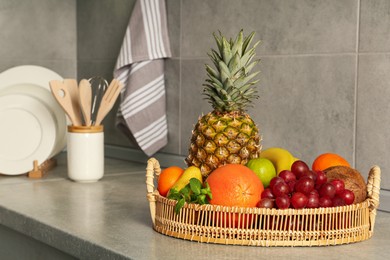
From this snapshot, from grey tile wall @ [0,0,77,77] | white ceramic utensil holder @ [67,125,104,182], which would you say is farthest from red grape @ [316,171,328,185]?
grey tile wall @ [0,0,77,77]

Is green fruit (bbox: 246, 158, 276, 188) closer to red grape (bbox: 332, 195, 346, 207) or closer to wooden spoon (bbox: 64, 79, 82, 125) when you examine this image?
red grape (bbox: 332, 195, 346, 207)

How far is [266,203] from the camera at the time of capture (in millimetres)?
1075

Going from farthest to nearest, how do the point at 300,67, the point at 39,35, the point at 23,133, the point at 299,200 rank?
the point at 39,35 < the point at 23,133 < the point at 300,67 < the point at 299,200

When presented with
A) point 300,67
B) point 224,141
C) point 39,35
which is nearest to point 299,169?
point 224,141

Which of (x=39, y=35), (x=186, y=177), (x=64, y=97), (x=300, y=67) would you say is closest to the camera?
(x=186, y=177)

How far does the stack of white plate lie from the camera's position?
1925mm

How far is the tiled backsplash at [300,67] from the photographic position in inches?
57.0

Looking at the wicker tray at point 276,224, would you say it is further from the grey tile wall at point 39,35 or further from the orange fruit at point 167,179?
the grey tile wall at point 39,35

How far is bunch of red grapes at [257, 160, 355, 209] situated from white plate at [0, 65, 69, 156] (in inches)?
41.8

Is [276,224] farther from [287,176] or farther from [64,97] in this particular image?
[64,97]

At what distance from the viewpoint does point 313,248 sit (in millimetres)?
1076

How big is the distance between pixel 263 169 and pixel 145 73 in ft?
3.00

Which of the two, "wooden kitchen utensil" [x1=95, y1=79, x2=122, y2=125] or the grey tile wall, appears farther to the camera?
the grey tile wall

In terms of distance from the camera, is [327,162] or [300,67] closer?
[327,162]
